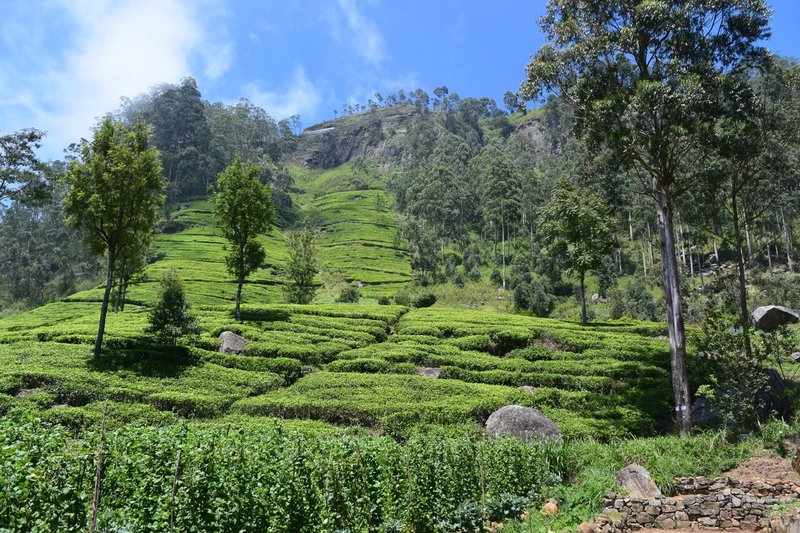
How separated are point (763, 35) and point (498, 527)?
2052 cm

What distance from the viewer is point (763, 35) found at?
65.7 feet

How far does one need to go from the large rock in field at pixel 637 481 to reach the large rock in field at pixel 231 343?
19354mm

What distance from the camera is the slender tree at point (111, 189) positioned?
2336cm

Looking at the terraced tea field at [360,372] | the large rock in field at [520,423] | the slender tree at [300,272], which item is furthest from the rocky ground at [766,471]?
the slender tree at [300,272]

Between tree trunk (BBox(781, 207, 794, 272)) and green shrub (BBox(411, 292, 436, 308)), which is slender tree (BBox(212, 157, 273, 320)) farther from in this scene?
tree trunk (BBox(781, 207, 794, 272))

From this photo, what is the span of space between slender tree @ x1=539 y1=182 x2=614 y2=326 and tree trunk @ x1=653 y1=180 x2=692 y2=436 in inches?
572

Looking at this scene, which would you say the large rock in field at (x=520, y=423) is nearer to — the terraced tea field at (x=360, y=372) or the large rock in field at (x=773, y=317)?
the terraced tea field at (x=360, y=372)

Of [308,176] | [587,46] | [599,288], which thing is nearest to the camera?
[587,46]

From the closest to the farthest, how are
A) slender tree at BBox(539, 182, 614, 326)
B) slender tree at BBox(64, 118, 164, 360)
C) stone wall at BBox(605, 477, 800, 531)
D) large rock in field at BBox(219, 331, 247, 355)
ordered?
stone wall at BBox(605, 477, 800, 531) < slender tree at BBox(64, 118, 164, 360) < large rock in field at BBox(219, 331, 247, 355) < slender tree at BBox(539, 182, 614, 326)

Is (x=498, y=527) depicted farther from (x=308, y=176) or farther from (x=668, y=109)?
(x=308, y=176)

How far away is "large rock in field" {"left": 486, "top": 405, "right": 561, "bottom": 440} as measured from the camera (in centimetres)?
1817

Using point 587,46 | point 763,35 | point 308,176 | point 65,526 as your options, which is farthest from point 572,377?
point 308,176

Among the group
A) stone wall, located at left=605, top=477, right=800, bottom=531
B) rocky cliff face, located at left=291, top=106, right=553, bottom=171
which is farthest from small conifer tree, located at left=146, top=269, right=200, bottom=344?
rocky cliff face, located at left=291, top=106, right=553, bottom=171

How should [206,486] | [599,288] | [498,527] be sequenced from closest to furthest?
[206,486]
[498,527]
[599,288]
